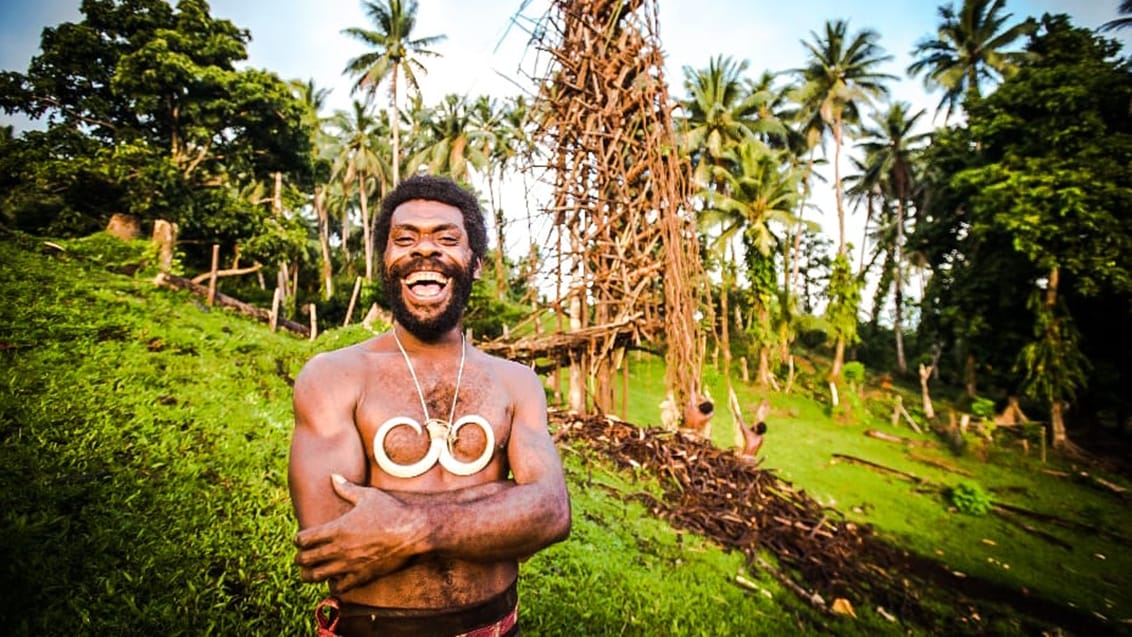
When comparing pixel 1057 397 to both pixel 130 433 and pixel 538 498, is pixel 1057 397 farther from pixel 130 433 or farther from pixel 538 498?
pixel 130 433

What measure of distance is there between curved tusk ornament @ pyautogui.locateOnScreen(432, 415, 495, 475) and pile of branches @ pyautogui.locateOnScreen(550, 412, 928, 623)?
530 centimetres

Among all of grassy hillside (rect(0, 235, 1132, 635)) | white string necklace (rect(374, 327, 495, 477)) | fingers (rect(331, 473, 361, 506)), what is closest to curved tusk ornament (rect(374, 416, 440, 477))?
white string necklace (rect(374, 327, 495, 477))

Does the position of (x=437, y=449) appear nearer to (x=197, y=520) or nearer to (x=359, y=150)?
(x=197, y=520)

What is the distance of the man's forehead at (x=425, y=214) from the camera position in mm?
1805

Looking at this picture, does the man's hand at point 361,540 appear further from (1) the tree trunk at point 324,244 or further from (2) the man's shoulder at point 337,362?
(1) the tree trunk at point 324,244

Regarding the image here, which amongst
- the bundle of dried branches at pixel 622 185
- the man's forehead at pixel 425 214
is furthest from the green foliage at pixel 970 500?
the man's forehead at pixel 425 214

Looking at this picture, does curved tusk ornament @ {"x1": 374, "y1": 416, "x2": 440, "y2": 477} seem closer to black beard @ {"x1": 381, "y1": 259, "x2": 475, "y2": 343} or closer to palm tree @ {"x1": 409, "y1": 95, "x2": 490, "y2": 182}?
black beard @ {"x1": 381, "y1": 259, "x2": 475, "y2": 343}

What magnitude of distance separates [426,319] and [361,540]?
0.76 meters

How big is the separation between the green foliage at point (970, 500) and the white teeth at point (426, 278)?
15.3m

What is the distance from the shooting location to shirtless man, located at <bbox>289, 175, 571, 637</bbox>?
52.3 inches

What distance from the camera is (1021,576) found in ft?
28.5

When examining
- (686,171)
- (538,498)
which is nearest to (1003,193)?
(686,171)

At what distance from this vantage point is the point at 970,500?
1233cm

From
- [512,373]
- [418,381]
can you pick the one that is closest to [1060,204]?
[512,373]
